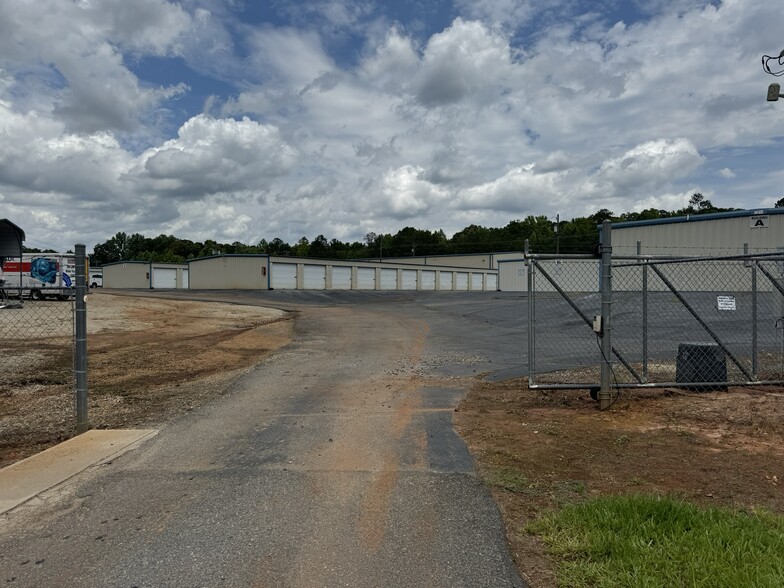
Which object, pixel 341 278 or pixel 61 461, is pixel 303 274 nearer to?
pixel 341 278

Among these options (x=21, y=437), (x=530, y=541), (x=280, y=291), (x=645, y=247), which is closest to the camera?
(x=530, y=541)

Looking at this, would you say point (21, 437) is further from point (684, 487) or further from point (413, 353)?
point (413, 353)

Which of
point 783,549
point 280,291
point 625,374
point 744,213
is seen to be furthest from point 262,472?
point 280,291

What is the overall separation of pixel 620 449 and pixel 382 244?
132 meters

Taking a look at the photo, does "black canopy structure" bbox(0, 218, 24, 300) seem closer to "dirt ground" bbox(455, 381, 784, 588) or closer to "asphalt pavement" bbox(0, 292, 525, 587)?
"asphalt pavement" bbox(0, 292, 525, 587)

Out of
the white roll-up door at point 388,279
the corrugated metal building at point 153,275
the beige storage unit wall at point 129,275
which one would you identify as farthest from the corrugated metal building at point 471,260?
the beige storage unit wall at point 129,275

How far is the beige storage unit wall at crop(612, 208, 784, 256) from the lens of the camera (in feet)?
86.2

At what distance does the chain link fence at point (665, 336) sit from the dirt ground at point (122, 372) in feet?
17.8

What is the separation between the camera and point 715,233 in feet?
90.7

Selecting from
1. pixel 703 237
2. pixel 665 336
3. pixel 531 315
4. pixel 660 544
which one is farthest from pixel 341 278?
pixel 660 544

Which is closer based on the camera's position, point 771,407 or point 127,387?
point 771,407

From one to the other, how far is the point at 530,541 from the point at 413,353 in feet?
30.1

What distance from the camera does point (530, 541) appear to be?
3615mm

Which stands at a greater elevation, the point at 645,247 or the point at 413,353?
the point at 645,247
